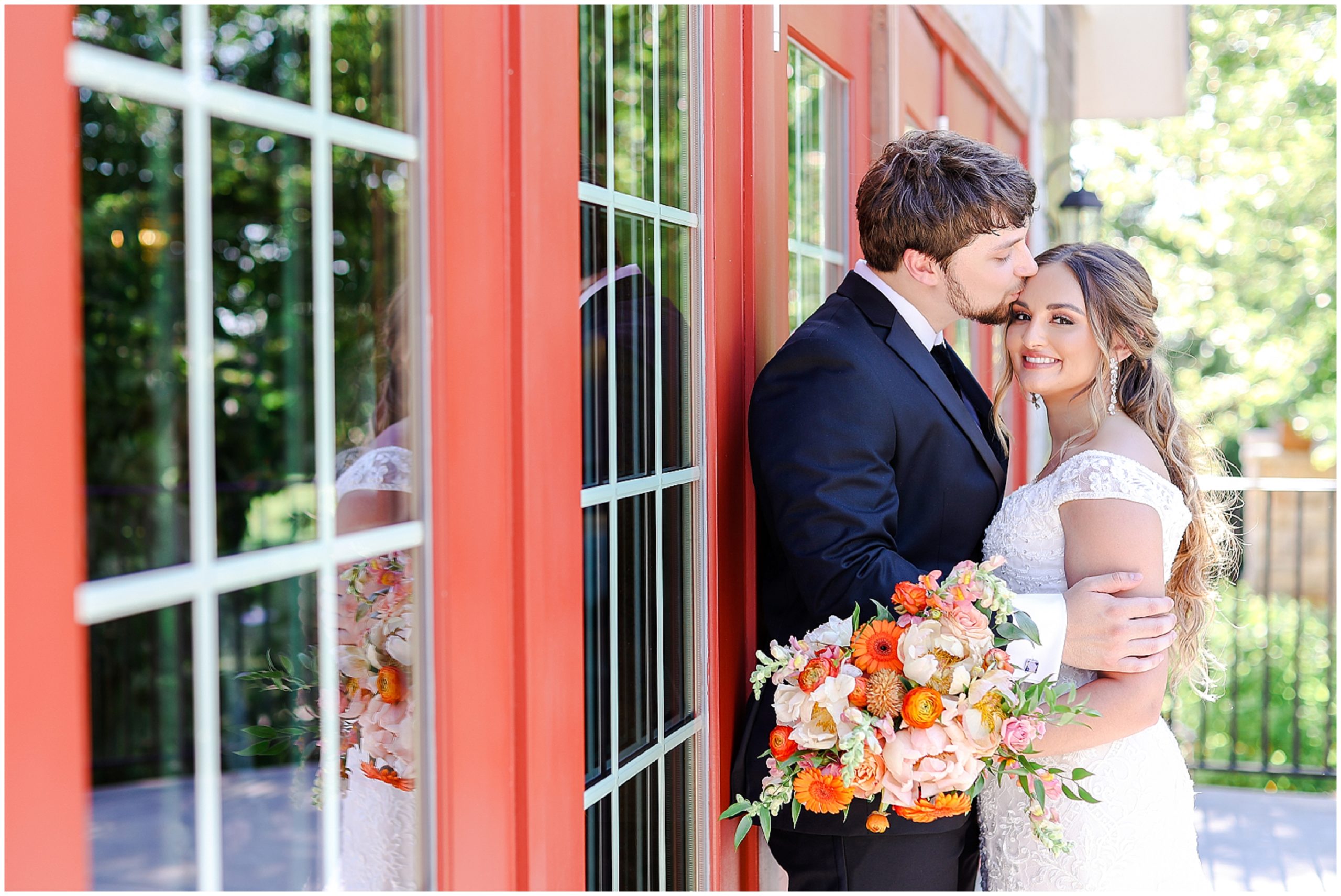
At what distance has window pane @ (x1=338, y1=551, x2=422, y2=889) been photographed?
3.53 ft

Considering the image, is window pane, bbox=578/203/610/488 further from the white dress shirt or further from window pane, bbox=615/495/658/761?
the white dress shirt

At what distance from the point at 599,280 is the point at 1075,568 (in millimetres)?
1015

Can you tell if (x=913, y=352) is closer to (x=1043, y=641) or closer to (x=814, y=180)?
(x=1043, y=641)

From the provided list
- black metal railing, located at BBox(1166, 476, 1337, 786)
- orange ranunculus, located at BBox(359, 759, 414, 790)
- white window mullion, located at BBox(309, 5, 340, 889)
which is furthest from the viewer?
black metal railing, located at BBox(1166, 476, 1337, 786)

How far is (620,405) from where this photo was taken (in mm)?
1683

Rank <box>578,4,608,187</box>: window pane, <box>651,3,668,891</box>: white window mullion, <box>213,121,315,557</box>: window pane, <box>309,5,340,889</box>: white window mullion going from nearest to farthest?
<box>213,121,315,557</box>: window pane → <box>309,5,340,889</box>: white window mullion → <box>578,4,608,187</box>: window pane → <box>651,3,668,891</box>: white window mullion

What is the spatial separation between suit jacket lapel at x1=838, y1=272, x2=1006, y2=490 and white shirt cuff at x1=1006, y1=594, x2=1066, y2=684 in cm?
36

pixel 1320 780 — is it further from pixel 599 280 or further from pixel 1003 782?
pixel 599 280

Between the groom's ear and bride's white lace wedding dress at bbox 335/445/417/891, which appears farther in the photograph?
the groom's ear

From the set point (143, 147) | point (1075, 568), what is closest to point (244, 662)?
point (143, 147)

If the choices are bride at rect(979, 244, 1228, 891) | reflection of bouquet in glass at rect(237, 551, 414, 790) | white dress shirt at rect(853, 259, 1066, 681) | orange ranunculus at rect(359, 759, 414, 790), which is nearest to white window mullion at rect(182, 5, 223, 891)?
reflection of bouquet in glass at rect(237, 551, 414, 790)

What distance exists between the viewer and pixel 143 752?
820 mm

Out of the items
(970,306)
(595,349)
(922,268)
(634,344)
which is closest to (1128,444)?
→ (970,306)

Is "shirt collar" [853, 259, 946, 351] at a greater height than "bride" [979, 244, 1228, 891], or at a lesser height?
greater
